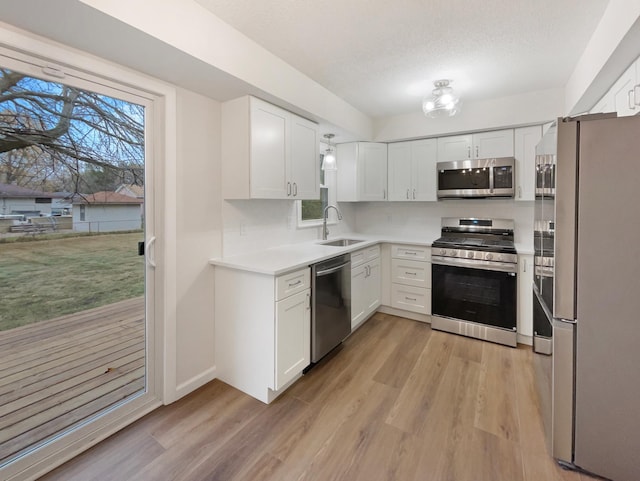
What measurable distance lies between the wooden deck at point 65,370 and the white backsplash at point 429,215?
321cm

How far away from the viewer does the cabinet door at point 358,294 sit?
312 cm

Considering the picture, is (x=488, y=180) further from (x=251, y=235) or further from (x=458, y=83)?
(x=251, y=235)

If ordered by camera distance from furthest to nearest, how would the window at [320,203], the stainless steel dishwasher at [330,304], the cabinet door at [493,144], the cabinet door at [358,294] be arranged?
the window at [320,203] < the cabinet door at [493,144] < the cabinet door at [358,294] < the stainless steel dishwasher at [330,304]

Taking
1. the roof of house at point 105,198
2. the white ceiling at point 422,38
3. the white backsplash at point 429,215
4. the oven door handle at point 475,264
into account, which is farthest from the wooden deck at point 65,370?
the white backsplash at point 429,215

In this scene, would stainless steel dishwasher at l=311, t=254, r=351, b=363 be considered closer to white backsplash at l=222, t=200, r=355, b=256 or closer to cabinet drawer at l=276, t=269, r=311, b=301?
cabinet drawer at l=276, t=269, r=311, b=301

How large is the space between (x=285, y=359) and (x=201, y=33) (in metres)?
2.17

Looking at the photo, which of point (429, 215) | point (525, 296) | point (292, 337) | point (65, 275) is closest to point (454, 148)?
point (429, 215)

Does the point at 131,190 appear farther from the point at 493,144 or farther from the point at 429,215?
the point at 493,144

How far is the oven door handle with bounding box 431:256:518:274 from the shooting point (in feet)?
9.67

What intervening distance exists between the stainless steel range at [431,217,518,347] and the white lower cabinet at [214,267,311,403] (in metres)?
1.68

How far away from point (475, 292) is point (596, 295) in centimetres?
171

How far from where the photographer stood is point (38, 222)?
1.60 m

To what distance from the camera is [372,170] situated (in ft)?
13.0

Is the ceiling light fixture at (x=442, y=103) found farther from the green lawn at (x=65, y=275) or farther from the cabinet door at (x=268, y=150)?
the green lawn at (x=65, y=275)
